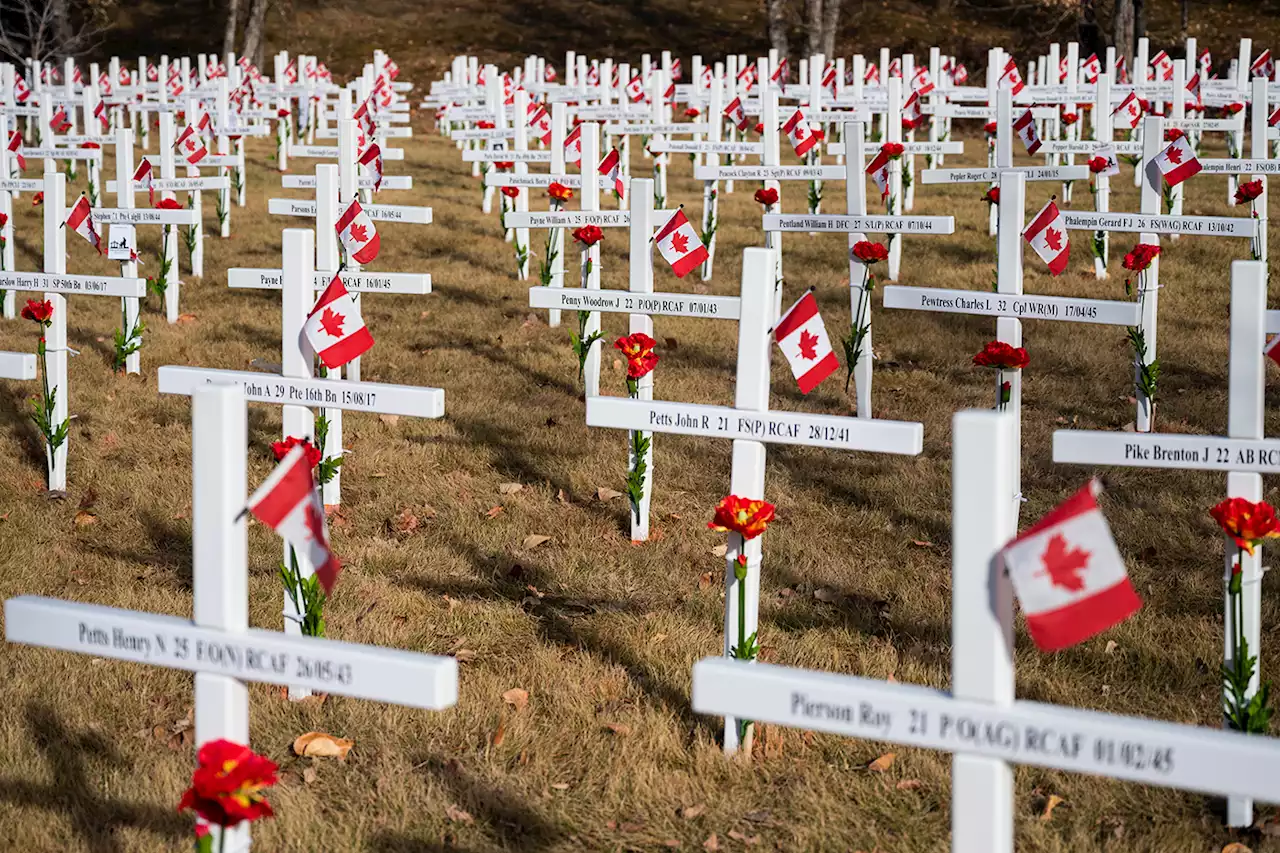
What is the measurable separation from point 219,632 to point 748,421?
185cm

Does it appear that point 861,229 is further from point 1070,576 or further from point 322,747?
point 1070,576

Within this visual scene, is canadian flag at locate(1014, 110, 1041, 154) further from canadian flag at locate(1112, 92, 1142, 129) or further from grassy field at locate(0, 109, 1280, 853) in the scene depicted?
canadian flag at locate(1112, 92, 1142, 129)

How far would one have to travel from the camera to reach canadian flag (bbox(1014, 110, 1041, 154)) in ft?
41.4

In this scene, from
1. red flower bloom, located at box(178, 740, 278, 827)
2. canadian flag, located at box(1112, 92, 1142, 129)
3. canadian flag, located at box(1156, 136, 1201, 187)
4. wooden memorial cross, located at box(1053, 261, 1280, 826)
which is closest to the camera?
red flower bloom, located at box(178, 740, 278, 827)

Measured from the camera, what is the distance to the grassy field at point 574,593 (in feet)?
13.5

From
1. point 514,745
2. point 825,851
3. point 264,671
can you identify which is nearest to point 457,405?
point 514,745

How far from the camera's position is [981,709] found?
2613 millimetres

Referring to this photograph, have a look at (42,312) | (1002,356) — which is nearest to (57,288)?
(42,312)

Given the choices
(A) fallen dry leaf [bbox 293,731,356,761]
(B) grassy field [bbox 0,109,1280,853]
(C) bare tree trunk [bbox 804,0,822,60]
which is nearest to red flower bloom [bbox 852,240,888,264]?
(B) grassy field [bbox 0,109,1280,853]

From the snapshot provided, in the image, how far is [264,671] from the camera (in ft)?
9.61

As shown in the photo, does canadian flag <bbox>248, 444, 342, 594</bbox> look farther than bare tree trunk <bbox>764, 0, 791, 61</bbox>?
No

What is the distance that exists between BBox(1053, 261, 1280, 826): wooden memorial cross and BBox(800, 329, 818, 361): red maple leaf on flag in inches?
30.6

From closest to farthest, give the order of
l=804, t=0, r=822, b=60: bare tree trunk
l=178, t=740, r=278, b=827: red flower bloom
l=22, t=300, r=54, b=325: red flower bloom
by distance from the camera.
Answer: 1. l=178, t=740, r=278, b=827: red flower bloom
2. l=22, t=300, r=54, b=325: red flower bloom
3. l=804, t=0, r=822, b=60: bare tree trunk

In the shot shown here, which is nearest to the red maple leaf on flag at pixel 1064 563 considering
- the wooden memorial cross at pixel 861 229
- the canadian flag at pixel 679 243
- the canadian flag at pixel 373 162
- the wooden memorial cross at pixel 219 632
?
the wooden memorial cross at pixel 219 632
